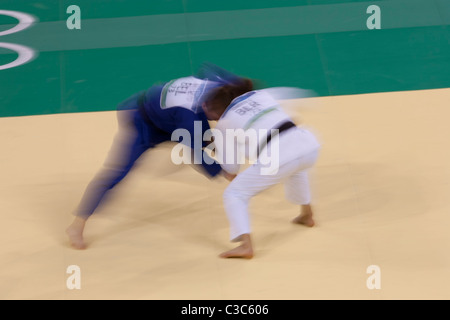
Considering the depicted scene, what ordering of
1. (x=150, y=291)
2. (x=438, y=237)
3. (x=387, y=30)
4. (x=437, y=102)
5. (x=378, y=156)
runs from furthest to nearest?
1. (x=387, y=30)
2. (x=437, y=102)
3. (x=378, y=156)
4. (x=438, y=237)
5. (x=150, y=291)

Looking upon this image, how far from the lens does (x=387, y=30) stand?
613 cm

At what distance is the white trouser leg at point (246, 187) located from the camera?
4.18 meters

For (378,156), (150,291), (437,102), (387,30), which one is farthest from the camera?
(387,30)

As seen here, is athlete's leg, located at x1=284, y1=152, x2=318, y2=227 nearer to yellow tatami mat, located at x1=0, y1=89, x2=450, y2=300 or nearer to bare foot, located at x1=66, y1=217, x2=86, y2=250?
yellow tatami mat, located at x1=0, y1=89, x2=450, y2=300

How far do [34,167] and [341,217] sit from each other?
201 cm

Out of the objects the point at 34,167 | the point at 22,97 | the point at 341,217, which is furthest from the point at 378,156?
the point at 22,97

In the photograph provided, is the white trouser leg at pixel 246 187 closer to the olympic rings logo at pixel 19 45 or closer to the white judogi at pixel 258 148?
the white judogi at pixel 258 148

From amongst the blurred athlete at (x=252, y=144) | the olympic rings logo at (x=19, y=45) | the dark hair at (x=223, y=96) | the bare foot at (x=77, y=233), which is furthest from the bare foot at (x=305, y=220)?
the olympic rings logo at (x=19, y=45)

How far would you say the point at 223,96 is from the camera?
4.34m

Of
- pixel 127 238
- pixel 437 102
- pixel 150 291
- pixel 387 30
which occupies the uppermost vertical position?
pixel 387 30

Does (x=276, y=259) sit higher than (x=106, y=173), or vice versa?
(x=106, y=173)

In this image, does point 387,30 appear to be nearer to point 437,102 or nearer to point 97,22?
point 437,102

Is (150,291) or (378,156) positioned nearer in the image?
(150,291)

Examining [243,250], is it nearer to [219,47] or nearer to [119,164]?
[119,164]
